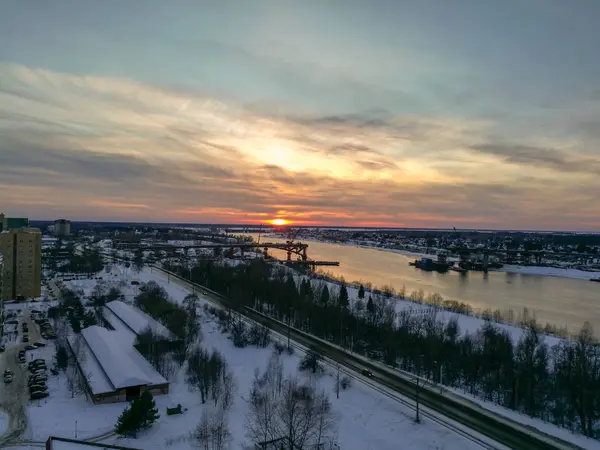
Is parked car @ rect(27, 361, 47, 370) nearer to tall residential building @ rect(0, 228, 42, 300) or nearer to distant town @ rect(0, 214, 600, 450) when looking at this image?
distant town @ rect(0, 214, 600, 450)

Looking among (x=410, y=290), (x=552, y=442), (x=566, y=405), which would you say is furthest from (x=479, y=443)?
(x=410, y=290)

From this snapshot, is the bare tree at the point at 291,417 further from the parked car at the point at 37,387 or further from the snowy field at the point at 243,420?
the parked car at the point at 37,387

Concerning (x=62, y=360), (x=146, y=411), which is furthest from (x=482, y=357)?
(x=62, y=360)

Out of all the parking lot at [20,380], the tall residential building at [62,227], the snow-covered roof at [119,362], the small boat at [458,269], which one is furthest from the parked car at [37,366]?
the tall residential building at [62,227]

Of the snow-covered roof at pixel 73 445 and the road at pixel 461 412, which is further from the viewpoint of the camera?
the road at pixel 461 412

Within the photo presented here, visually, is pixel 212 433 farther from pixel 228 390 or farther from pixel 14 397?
pixel 14 397

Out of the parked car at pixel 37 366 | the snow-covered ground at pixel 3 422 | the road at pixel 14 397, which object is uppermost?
the parked car at pixel 37 366
